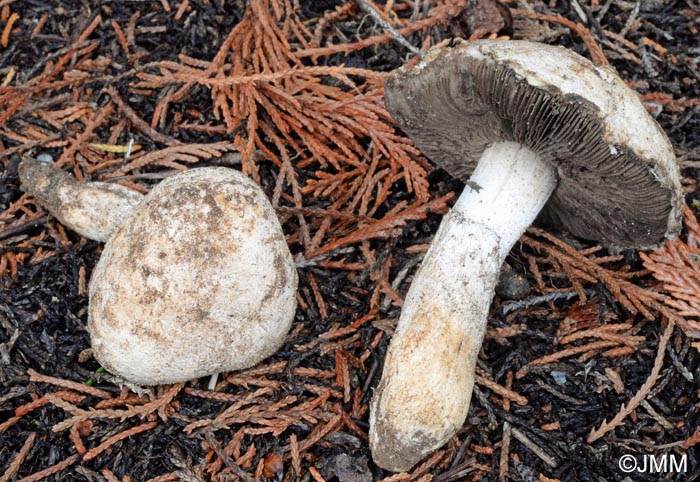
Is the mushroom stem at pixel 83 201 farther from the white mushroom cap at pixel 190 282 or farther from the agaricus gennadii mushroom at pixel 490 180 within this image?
the agaricus gennadii mushroom at pixel 490 180

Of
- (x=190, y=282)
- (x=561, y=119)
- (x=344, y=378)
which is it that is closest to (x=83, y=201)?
(x=190, y=282)

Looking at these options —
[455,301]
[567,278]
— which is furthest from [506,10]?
[455,301]

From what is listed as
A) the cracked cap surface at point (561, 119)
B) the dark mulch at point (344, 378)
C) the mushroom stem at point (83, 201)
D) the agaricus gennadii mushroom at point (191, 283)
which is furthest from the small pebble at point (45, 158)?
the cracked cap surface at point (561, 119)

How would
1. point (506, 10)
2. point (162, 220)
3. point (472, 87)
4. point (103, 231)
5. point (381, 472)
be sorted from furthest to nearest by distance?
point (506, 10) < point (103, 231) < point (381, 472) < point (162, 220) < point (472, 87)

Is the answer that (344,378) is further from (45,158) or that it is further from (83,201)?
(45,158)

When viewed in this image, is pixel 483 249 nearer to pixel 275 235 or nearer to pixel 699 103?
pixel 275 235

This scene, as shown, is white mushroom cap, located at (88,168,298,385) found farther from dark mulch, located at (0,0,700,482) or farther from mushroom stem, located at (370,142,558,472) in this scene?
mushroom stem, located at (370,142,558,472)
